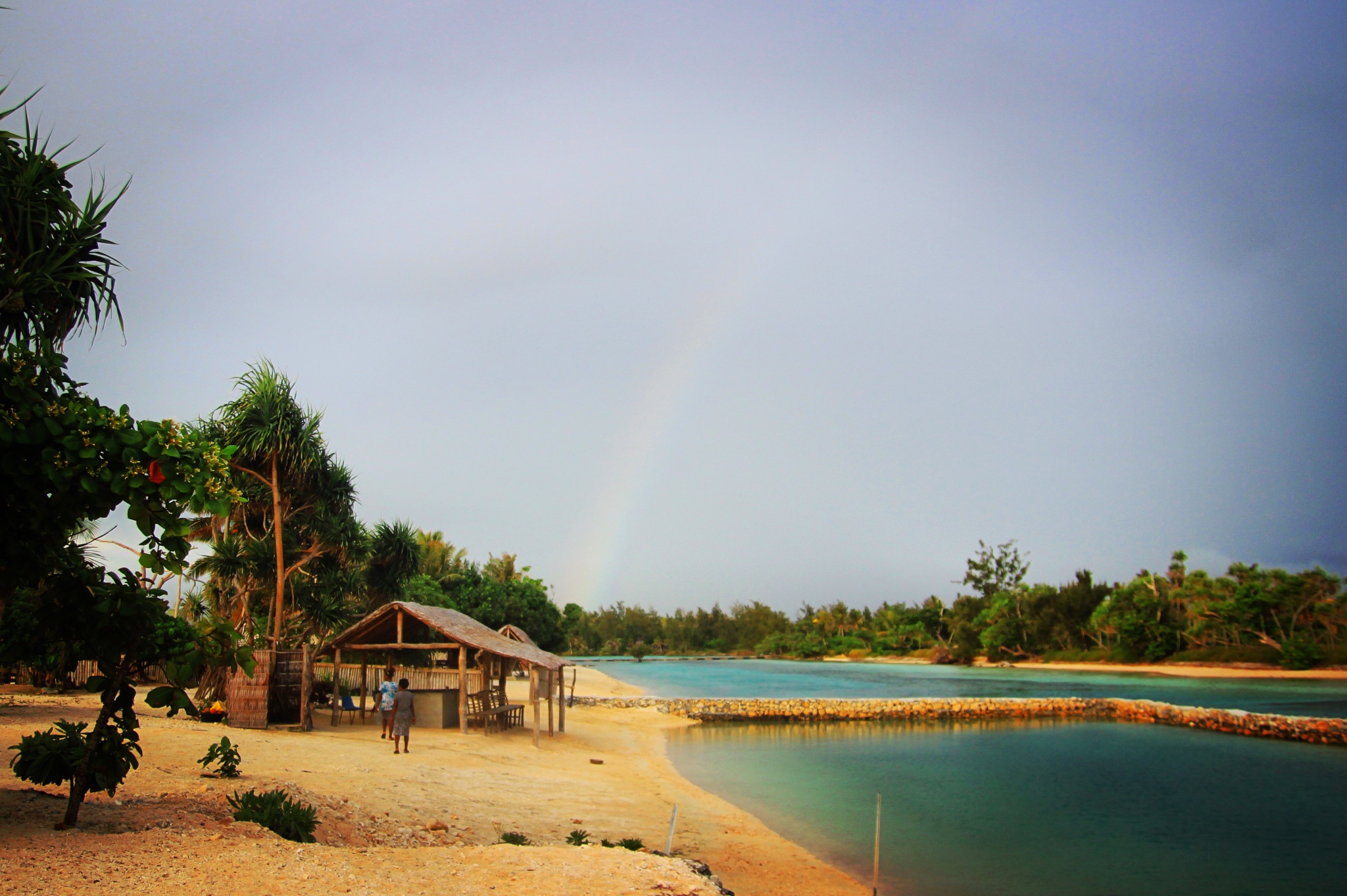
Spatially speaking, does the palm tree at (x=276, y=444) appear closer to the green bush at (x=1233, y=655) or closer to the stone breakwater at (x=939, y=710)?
the stone breakwater at (x=939, y=710)

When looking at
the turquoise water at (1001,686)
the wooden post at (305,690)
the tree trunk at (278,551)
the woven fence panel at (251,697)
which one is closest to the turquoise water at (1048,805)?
the wooden post at (305,690)

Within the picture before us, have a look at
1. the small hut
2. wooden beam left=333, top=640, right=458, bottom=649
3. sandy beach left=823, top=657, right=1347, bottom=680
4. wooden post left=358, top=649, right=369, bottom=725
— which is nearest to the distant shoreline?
sandy beach left=823, top=657, right=1347, bottom=680

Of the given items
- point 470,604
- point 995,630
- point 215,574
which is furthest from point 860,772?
point 995,630

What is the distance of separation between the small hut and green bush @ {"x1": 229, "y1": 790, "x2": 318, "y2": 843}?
10075mm

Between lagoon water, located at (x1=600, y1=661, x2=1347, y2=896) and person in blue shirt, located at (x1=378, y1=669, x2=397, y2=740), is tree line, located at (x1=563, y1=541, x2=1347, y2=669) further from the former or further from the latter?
person in blue shirt, located at (x1=378, y1=669, x2=397, y2=740)

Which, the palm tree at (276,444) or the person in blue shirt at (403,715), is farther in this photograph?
the palm tree at (276,444)

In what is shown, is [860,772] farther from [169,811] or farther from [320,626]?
[169,811]

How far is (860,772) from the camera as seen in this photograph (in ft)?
70.4

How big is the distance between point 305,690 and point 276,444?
22.7 ft

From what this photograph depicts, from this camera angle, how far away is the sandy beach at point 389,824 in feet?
17.5

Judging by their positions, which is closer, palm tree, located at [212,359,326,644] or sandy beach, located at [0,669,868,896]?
sandy beach, located at [0,669,868,896]

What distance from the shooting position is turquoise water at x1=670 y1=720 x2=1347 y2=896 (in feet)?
41.8

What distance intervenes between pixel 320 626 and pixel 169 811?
57.4ft

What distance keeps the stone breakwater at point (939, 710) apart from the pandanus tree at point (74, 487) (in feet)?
94.9
